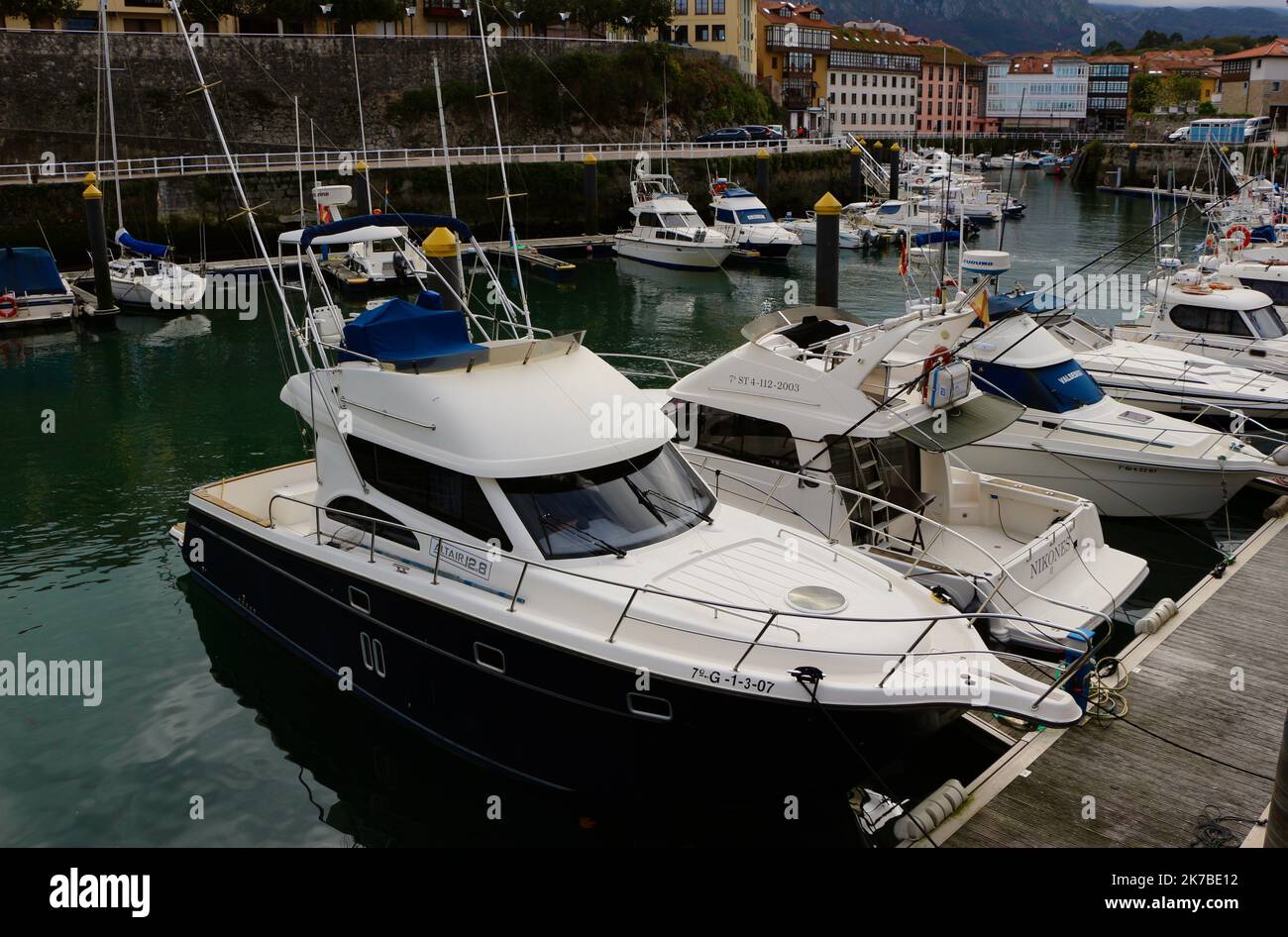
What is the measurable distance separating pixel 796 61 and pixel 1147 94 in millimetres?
32846

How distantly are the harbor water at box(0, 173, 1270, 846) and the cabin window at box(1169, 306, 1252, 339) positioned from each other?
15.8 ft

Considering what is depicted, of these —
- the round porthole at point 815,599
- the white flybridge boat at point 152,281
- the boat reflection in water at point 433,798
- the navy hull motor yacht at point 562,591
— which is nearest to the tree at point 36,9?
the white flybridge boat at point 152,281

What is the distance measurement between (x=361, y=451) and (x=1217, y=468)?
10.1 m

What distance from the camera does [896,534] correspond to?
33.7 feet

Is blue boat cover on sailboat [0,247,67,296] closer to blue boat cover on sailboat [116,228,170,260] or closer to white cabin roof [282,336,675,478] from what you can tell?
blue boat cover on sailboat [116,228,170,260]

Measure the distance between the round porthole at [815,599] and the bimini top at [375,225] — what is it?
442 centimetres

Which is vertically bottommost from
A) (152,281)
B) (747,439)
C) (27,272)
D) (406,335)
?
(747,439)

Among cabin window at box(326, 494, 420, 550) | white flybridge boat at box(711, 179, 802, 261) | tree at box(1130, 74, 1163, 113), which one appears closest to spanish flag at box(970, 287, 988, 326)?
cabin window at box(326, 494, 420, 550)

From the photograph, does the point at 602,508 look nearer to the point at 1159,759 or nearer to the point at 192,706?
the point at 1159,759

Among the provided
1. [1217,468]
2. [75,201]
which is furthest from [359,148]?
[1217,468]

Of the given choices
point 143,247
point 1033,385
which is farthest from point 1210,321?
point 143,247

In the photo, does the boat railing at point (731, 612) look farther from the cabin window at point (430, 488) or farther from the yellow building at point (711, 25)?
the yellow building at point (711, 25)
